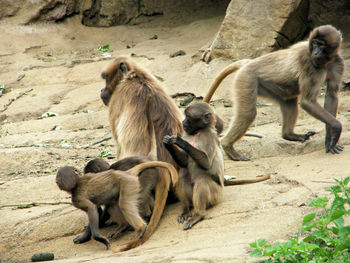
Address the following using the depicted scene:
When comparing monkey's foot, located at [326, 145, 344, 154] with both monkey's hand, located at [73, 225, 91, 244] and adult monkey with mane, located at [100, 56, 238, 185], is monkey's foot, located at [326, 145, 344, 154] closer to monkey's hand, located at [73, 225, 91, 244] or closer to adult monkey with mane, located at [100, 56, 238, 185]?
adult monkey with mane, located at [100, 56, 238, 185]

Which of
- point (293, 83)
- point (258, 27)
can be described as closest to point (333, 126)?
point (293, 83)

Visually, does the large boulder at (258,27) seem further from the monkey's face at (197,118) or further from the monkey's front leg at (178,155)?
the monkey's front leg at (178,155)

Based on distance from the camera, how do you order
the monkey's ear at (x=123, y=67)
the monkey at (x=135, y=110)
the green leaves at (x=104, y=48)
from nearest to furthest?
the monkey at (x=135, y=110) < the monkey's ear at (x=123, y=67) < the green leaves at (x=104, y=48)

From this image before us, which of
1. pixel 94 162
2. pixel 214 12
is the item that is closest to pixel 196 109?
pixel 94 162

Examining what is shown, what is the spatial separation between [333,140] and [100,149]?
151 inches

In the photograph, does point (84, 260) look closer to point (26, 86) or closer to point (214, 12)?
point (26, 86)

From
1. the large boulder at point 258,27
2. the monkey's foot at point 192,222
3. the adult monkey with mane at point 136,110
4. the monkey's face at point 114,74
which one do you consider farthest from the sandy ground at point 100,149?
the monkey's face at point 114,74

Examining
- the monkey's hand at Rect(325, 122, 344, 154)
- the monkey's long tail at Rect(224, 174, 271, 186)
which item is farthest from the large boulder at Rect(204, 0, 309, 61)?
the monkey's long tail at Rect(224, 174, 271, 186)

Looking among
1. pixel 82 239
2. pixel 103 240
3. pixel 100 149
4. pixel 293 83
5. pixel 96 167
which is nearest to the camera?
pixel 103 240

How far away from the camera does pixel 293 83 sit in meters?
7.38

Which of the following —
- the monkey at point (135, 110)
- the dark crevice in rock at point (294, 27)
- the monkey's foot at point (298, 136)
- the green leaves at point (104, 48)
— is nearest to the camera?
the monkey at point (135, 110)

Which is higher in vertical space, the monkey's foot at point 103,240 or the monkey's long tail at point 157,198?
the monkey's long tail at point 157,198

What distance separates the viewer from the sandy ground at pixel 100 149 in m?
4.85

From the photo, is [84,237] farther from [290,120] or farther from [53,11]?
[53,11]
